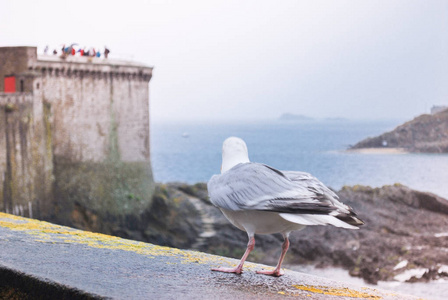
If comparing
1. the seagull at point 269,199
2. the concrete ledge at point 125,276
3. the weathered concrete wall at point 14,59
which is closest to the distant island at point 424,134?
the weathered concrete wall at point 14,59

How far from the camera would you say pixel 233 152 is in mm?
3816

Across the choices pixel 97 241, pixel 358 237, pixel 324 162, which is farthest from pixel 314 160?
pixel 97 241

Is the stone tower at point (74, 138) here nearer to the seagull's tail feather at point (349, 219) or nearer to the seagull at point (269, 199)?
the seagull at point (269, 199)

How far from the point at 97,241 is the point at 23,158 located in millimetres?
23087

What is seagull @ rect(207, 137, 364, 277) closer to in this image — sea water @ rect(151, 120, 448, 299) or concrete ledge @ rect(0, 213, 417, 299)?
concrete ledge @ rect(0, 213, 417, 299)

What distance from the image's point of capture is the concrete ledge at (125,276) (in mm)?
2694

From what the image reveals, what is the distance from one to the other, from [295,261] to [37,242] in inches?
1132

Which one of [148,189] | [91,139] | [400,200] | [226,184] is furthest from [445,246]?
[226,184]

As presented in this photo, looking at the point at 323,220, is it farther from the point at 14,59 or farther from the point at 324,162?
the point at 324,162

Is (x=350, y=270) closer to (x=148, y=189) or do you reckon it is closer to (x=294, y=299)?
(x=148, y=189)

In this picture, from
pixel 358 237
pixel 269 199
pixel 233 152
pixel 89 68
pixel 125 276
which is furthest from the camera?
pixel 358 237

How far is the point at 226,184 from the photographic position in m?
3.64

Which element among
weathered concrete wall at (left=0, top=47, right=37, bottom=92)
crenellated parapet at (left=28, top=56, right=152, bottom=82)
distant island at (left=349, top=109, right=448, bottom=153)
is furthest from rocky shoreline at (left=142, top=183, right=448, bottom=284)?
weathered concrete wall at (left=0, top=47, right=37, bottom=92)

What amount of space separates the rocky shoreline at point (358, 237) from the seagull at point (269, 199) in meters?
27.1
